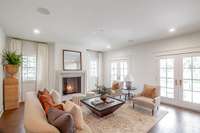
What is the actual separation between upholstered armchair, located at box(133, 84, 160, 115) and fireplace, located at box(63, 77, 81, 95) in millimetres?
3118

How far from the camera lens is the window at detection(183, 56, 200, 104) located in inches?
155

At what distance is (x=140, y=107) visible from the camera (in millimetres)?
4102

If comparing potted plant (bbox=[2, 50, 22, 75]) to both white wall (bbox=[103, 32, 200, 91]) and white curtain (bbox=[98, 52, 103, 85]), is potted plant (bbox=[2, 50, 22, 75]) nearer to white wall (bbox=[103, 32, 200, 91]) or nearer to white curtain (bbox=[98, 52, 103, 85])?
white curtain (bbox=[98, 52, 103, 85])

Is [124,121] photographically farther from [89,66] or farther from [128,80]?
[89,66]

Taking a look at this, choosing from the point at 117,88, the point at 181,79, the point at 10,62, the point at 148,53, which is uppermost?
the point at 148,53

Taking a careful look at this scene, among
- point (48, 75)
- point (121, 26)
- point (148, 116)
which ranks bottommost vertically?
point (148, 116)

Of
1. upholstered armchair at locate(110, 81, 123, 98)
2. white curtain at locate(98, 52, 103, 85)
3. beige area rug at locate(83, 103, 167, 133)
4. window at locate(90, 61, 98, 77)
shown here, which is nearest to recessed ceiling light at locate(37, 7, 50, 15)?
beige area rug at locate(83, 103, 167, 133)

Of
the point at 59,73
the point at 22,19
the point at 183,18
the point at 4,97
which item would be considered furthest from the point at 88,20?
the point at 4,97

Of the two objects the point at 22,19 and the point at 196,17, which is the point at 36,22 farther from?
the point at 196,17

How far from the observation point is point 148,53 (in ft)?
17.5

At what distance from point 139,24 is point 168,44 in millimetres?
2229

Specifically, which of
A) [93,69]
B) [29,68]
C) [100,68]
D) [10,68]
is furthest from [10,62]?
[100,68]

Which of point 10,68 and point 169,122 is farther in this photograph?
point 10,68

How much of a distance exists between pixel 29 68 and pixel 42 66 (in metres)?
0.52
